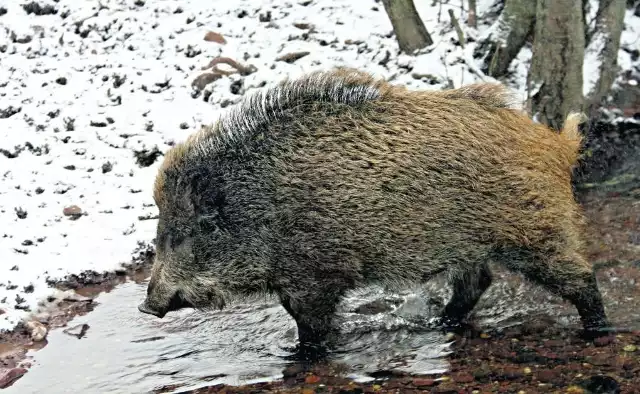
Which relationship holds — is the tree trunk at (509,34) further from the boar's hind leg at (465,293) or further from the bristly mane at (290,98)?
the bristly mane at (290,98)

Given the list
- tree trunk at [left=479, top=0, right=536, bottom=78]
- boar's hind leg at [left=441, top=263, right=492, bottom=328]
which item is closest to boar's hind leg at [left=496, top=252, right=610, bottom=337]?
boar's hind leg at [left=441, top=263, right=492, bottom=328]

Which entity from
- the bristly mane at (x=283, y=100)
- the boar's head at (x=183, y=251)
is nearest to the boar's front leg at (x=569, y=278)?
Answer: the bristly mane at (x=283, y=100)

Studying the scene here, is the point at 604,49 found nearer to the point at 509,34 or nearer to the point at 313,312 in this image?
the point at 509,34

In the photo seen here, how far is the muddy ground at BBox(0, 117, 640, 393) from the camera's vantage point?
14.0ft

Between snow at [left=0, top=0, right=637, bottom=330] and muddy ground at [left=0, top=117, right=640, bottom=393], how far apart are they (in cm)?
162

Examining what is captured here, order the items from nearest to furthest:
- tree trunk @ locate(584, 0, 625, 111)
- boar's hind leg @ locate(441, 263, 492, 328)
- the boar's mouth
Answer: the boar's mouth → boar's hind leg @ locate(441, 263, 492, 328) → tree trunk @ locate(584, 0, 625, 111)

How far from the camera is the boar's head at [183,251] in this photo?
520 cm

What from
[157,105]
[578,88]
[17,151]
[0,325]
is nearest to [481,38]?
[578,88]

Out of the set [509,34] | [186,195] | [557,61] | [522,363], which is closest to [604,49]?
[509,34]

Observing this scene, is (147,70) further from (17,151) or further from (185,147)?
(185,147)

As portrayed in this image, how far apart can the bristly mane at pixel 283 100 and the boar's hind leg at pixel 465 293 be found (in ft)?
4.86

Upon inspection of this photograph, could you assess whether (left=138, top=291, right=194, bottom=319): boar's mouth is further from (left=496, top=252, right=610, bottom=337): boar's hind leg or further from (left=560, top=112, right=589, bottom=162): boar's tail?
(left=560, top=112, right=589, bottom=162): boar's tail

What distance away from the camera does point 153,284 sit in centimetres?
537

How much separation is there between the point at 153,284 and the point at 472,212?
2134mm
